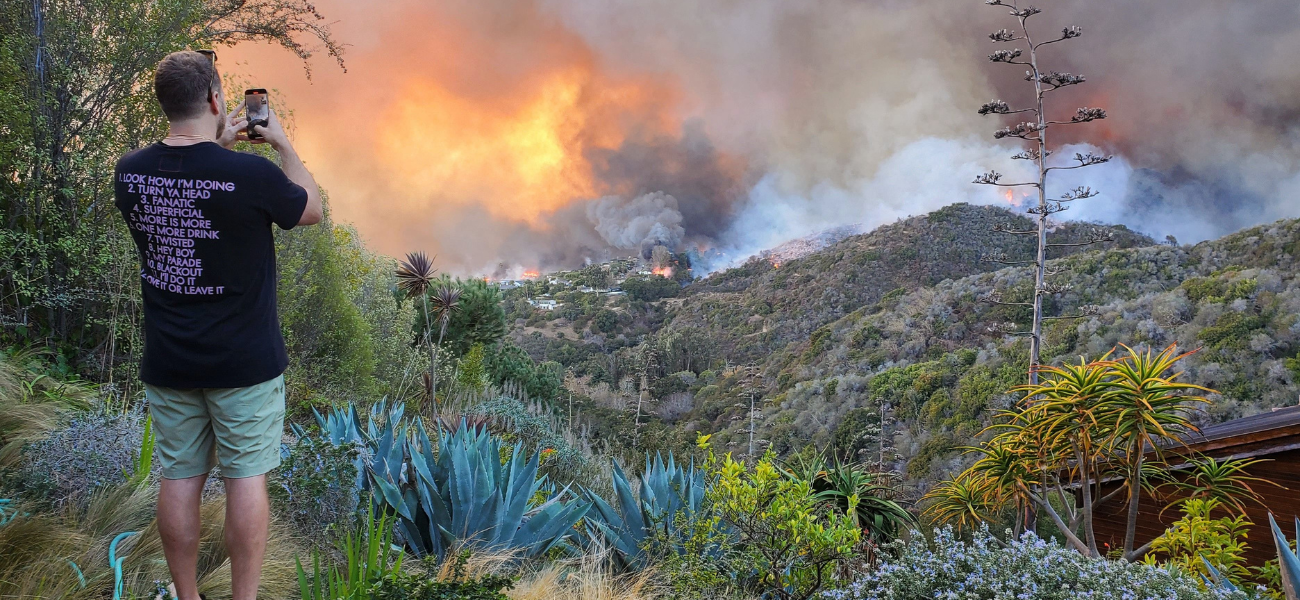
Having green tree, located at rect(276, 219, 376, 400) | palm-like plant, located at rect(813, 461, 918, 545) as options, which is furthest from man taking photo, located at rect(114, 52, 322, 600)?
green tree, located at rect(276, 219, 376, 400)

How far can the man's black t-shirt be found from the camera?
1.50m

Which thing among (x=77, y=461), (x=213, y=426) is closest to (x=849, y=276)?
(x=77, y=461)

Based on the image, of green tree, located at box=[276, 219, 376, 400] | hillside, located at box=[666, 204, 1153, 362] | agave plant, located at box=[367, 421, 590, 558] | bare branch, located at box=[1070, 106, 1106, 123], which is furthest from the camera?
hillside, located at box=[666, 204, 1153, 362]

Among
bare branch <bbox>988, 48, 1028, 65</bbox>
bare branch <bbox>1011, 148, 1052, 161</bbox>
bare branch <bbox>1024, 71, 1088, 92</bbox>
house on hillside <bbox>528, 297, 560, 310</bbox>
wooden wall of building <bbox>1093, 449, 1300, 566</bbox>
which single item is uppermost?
house on hillside <bbox>528, 297, 560, 310</bbox>

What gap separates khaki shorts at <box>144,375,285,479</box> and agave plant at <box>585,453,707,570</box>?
1771mm

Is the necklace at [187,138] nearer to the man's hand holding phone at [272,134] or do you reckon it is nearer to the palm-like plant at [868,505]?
the man's hand holding phone at [272,134]

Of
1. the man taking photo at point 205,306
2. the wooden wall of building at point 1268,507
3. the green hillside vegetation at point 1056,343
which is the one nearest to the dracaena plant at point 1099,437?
the wooden wall of building at point 1268,507

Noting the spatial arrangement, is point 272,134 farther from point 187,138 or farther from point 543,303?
point 543,303

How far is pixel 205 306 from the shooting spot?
151cm

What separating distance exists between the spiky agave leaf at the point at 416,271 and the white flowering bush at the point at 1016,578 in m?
7.91

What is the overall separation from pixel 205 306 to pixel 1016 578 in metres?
2.38

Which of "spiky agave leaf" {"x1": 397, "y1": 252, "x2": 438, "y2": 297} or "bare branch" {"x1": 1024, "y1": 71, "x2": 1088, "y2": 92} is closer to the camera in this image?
"bare branch" {"x1": 1024, "y1": 71, "x2": 1088, "y2": 92}

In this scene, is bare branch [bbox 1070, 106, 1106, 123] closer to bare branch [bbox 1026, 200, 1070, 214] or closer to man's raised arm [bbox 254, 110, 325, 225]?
bare branch [bbox 1026, 200, 1070, 214]

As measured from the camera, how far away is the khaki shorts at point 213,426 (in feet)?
5.14
